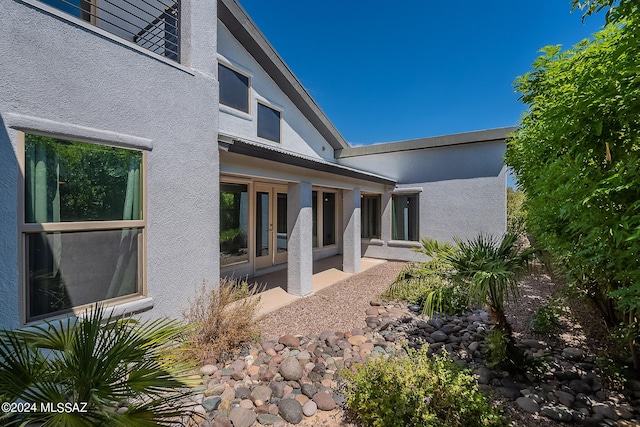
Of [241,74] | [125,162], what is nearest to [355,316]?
[125,162]

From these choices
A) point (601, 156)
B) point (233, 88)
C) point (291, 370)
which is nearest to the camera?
point (601, 156)

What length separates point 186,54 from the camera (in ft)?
18.4

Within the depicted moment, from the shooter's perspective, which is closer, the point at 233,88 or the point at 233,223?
the point at 233,88

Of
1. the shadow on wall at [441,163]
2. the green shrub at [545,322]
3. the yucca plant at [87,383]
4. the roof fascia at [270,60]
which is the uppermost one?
the roof fascia at [270,60]

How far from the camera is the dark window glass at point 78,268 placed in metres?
3.62

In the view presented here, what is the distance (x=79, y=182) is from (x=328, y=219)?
36.6 ft

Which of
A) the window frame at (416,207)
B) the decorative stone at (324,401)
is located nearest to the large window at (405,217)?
the window frame at (416,207)

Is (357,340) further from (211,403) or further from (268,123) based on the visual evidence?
(268,123)

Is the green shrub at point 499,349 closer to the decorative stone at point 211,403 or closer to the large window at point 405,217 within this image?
the decorative stone at point 211,403

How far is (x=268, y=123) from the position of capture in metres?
10.7

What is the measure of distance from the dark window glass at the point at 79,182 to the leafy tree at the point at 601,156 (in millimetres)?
6194

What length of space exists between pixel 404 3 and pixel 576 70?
10.4 meters

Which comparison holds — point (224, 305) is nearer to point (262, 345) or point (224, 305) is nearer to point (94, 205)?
point (262, 345)

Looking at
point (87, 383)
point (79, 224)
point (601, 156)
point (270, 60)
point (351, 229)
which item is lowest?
point (87, 383)
